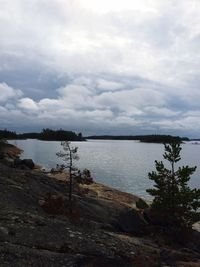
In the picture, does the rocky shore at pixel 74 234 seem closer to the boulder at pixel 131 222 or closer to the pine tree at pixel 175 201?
the boulder at pixel 131 222

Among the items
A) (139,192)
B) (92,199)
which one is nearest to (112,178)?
(139,192)

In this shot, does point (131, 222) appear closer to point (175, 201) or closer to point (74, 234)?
point (175, 201)

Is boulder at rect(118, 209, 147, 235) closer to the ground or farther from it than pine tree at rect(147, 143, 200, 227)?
closer to the ground

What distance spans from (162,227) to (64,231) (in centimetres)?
1142

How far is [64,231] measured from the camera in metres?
20.8

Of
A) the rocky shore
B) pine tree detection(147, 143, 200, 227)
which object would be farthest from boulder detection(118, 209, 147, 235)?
pine tree detection(147, 143, 200, 227)

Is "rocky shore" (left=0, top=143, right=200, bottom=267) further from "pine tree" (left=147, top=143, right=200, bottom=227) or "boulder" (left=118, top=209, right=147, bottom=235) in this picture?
"pine tree" (left=147, top=143, right=200, bottom=227)

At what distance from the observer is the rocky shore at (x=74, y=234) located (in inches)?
679

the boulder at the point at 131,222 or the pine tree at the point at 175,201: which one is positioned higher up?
the pine tree at the point at 175,201

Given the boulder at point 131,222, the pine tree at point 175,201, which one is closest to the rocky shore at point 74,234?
the boulder at point 131,222

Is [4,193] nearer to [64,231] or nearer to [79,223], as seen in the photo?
[79,223]

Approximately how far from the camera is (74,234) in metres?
20.7

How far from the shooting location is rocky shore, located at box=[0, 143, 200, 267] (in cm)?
1725

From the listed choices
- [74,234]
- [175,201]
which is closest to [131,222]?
[175,201]
